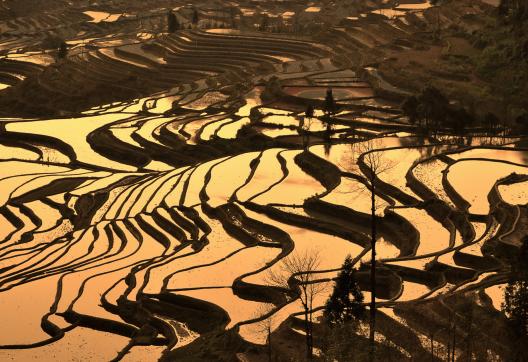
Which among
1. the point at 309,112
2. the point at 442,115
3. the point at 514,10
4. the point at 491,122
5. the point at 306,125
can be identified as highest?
the point at 514,10

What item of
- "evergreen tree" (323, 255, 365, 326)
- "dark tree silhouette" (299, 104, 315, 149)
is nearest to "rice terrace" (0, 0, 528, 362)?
"evergreen tree" (323, 255, 365, 326)

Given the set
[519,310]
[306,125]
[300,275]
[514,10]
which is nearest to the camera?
[519,310]

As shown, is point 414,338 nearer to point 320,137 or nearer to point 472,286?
point 472,286

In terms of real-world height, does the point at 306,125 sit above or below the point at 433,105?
below

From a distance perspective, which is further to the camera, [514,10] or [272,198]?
[514,10]

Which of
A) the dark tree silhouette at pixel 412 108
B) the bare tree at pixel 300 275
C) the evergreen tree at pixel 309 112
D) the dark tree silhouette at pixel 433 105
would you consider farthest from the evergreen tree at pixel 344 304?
the evergreen tree at pixel 309 112

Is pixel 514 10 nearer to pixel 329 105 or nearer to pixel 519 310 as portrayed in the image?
pixel 329 105

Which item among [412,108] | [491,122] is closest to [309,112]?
[412,108]

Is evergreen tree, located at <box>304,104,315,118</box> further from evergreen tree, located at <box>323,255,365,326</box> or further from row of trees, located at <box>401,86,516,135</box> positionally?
evergreen tree, located at <box>323,255,365,326</box>
